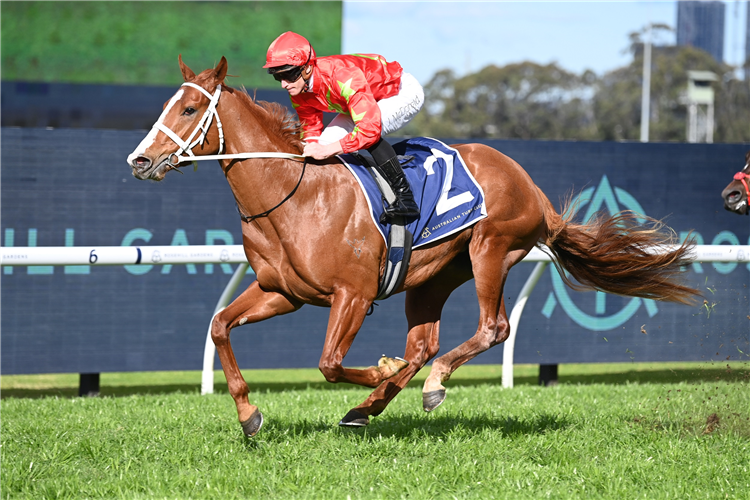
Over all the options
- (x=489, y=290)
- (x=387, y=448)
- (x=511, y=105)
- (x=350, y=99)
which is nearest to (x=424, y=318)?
(x=489, y=290)

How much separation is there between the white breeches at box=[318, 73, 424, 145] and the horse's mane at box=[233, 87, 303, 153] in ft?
0.42

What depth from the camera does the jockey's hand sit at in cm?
375

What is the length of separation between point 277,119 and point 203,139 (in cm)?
43

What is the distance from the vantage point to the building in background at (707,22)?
2788 inches

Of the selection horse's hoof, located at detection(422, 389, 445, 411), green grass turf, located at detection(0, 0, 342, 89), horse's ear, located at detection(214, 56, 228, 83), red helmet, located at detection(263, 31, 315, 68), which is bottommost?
horse's hoof, located at detection(422, 389, 445, 411)

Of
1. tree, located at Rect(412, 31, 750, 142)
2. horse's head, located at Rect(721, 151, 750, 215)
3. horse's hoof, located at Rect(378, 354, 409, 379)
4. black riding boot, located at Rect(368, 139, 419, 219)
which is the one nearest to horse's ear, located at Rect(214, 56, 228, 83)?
black riding boot, located at Rect(368, 139, 419, 219)

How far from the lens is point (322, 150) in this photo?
378 cm

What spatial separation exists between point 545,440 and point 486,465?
520 millimetres

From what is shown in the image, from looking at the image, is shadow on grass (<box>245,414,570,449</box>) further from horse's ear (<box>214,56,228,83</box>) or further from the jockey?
horse's ear (<box>214,56,228,83</box>)

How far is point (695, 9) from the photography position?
73.1m

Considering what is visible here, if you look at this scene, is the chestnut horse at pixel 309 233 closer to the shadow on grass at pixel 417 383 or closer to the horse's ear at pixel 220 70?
the horse's ear at pixel 220 70

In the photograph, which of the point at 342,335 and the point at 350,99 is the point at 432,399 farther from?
the point at 350,99

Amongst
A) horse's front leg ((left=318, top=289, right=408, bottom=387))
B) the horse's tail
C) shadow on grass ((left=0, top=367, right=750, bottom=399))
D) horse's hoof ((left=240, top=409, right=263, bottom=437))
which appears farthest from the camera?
shadow on grass ((left=0, top=367, right=750, bottom=399))

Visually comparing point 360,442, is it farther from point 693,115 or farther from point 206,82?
point 693,115
